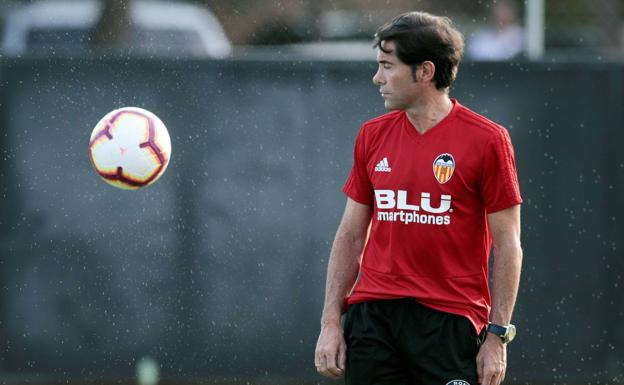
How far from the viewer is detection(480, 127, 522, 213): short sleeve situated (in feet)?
14.4

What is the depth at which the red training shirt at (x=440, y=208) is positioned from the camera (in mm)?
4449

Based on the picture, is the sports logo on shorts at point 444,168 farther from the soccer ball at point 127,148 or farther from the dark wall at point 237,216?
the dark wall at point 237,216

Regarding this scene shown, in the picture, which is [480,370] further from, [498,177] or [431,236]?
[498,177]

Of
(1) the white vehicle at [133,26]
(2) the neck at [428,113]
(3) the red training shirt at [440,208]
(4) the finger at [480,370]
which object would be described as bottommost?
(4) the finger at [480,370]

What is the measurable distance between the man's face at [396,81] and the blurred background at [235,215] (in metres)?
2.55

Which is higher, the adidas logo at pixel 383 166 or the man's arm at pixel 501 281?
the adidas logo at pixel 383 166

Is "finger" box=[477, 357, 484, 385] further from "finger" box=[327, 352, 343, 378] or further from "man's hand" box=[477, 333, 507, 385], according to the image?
"finger" box=[327, 352, 343, 378]

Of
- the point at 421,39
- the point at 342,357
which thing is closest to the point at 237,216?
the point at 342,357

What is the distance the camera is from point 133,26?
29.0ft

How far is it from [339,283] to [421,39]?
1050mm

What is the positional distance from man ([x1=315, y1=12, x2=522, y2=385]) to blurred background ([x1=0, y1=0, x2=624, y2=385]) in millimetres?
2508

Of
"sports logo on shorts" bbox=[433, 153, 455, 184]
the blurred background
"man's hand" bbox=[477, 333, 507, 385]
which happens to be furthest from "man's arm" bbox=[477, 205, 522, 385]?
the blurred background

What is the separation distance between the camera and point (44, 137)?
279 inches

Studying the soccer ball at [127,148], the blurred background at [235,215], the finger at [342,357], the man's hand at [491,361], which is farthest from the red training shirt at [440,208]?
the blurred background at [235,215]
